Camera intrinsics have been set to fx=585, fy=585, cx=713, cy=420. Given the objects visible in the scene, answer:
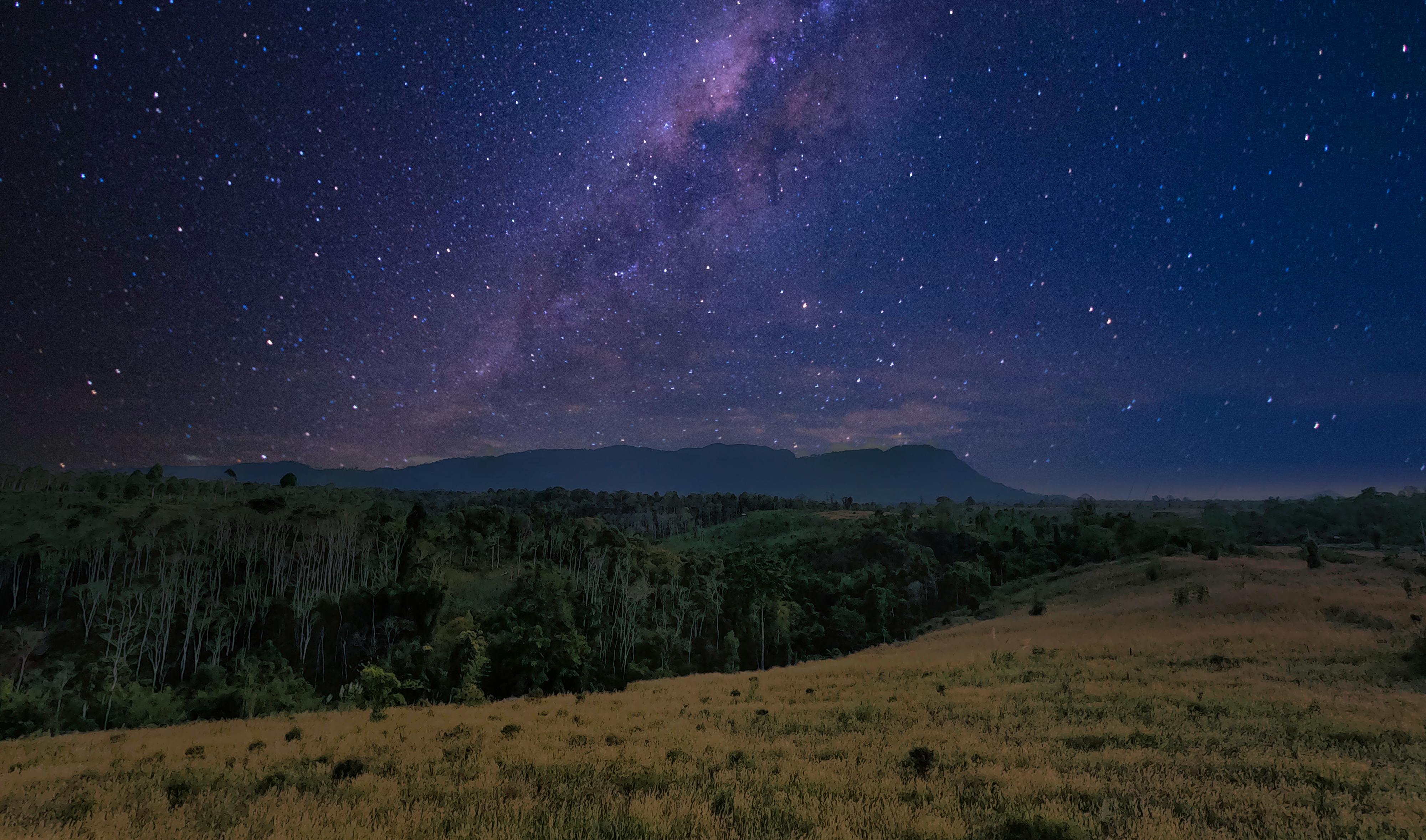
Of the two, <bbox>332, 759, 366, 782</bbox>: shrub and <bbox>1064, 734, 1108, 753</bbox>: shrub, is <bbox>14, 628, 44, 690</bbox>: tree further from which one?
<bbox>1064, 734, 1108, 753</bbox>: shrub

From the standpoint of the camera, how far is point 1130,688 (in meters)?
20.8

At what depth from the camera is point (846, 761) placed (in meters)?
13.0

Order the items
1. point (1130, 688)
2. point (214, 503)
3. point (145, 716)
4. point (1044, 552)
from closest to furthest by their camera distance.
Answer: point (1130, 688) < point (145, 716) < point (1044, 552) < point (214, 503)

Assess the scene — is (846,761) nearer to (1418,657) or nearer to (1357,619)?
(1418,657)

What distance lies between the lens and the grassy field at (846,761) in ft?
31.1

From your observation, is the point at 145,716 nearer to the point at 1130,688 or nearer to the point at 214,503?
the point at 1130,688

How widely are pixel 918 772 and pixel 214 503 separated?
168 meters

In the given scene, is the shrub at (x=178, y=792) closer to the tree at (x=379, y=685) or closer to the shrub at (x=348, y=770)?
the shrub at (x=348, y=770)

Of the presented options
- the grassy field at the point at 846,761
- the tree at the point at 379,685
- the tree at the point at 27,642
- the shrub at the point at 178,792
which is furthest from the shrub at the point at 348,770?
the tree at the point at 27,642

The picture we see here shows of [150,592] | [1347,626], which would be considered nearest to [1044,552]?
[1347,626]

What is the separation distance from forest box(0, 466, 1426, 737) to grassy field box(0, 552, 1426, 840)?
89.3 feet

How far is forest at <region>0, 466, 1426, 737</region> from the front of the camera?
215 ft

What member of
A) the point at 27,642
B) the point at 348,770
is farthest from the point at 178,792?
the point at 27,642

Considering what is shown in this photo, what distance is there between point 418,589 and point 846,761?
88.0m
